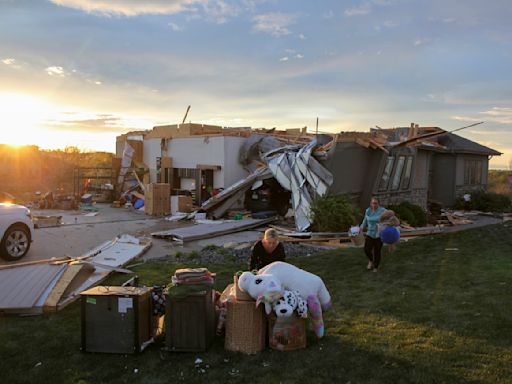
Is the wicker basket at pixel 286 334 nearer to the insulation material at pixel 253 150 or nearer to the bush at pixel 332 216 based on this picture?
the bush at pixel 332 216

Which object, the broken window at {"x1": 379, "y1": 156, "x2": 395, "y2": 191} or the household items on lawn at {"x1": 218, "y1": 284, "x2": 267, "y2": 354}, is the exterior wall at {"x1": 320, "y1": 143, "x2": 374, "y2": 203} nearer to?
the broken window at {"x1": 379, "y1": 156, "x2": 395, "y2": 191}

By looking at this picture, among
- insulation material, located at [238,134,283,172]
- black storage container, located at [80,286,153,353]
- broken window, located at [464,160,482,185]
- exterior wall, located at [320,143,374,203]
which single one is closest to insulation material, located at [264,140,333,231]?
exterior wall, located at [320,143,374,203]

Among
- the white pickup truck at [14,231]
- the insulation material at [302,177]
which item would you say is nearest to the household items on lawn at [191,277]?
the white pickup truck at [14,231]

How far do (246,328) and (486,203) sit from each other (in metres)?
21.8

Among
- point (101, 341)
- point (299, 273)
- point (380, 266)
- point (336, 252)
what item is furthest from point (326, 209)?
point (101, 341)

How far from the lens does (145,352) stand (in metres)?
5.19

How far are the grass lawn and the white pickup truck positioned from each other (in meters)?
4.02

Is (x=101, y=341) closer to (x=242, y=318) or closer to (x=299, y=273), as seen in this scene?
(x=242, y=318)

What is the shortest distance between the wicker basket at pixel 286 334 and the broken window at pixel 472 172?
73.3ft

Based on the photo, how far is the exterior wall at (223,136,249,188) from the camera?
64.6ft

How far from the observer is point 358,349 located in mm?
5059

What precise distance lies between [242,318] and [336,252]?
21.6 feet

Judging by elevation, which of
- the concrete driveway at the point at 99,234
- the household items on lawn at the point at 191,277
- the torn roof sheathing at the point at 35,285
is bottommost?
the concrete driveway at the point at 99,234

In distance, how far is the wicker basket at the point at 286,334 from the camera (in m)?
5.08
